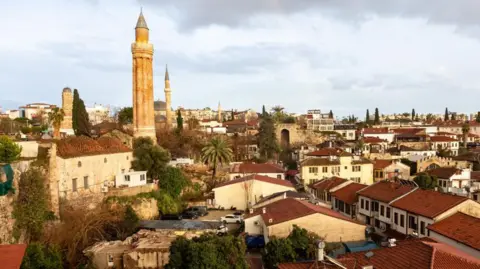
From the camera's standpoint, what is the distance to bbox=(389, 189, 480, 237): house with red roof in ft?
73.7

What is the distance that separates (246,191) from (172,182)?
757cm

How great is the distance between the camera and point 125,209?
99.3ft

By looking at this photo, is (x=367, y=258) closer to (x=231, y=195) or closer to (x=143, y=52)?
(x=231, y=195)

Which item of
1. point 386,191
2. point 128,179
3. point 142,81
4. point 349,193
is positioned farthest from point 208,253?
point 142,81

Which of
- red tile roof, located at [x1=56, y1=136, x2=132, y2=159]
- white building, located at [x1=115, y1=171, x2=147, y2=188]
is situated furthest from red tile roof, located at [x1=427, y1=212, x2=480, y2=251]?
red tile roof, located at [x1=56, y1=136, x2=132, y2=159]

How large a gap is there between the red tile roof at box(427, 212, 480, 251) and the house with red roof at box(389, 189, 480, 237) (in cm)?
72

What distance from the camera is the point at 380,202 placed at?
28.0 meters

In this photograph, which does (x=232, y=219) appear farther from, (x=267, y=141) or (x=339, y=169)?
(x=267, y=141)

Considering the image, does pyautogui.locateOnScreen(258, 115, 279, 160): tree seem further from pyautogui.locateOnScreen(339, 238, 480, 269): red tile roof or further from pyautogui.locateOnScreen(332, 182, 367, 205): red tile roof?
pyautogui.locateOnScreen(339, 238, 480, 269): red tile roof

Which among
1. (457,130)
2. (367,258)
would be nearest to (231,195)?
(367,258)

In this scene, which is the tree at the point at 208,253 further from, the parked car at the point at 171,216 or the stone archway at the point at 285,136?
the stone archway at the point at 285,136

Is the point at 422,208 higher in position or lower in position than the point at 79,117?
lower

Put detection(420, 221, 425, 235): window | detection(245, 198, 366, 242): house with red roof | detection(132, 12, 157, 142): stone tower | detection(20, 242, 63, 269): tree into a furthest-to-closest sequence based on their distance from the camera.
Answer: detection(132, 12, 157, 142): stone tower → detection(420, 221, 425, 235): window → detection(245, 198, 366, 242): house with red roof → detection(20, 242, 63, 269): tree

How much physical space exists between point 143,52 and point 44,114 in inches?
2310
